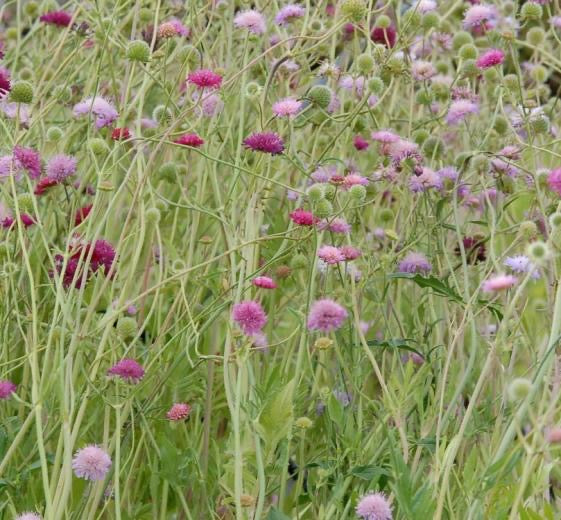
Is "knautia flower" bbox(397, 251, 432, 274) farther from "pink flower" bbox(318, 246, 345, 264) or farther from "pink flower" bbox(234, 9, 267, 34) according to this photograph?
"pink flower" bbox(234, 9, 267, 34)

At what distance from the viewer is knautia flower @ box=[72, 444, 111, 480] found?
1330 mm

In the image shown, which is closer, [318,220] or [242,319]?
[242,319]

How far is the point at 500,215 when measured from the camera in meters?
1.68

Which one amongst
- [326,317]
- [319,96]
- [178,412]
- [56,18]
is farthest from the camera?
[56,18]

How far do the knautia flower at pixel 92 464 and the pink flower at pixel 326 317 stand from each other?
291 millimetres

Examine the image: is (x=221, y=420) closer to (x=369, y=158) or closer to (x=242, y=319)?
(x=242, y=319)

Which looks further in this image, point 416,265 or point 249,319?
point 416,265

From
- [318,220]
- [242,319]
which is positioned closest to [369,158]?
[318,220]

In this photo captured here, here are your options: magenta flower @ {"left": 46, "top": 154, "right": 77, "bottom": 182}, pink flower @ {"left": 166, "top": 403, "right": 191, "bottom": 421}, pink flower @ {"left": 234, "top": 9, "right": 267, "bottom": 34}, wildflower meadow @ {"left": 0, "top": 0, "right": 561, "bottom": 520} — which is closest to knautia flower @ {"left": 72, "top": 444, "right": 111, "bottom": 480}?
wildflower meadow @ {"left": 0, "top": 0, "right": 561, "bottom": 520}

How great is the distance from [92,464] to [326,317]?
0.33 metres

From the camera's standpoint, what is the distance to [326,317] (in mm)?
1376

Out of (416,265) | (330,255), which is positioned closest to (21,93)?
(330,255)

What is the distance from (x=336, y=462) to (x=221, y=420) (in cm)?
53

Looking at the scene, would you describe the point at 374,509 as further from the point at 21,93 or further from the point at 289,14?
the point at 289,14
